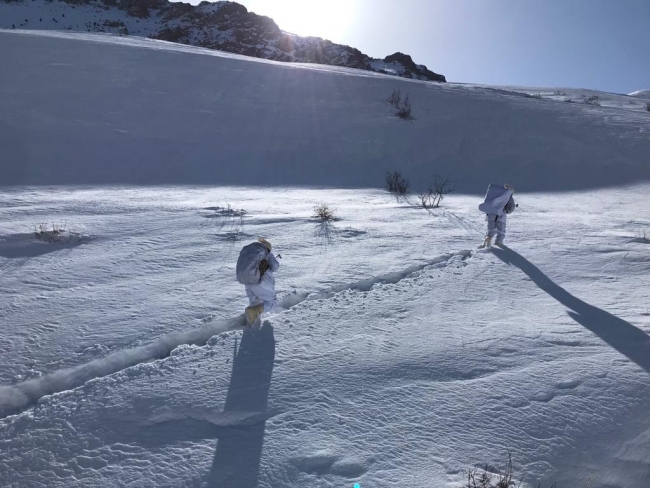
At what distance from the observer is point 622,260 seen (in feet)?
13.2

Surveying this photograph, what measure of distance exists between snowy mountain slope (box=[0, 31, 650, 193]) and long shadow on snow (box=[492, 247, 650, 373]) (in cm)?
510

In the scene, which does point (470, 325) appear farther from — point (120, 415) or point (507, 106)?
point (507, 106)

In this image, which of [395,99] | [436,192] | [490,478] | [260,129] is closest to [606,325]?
[490,478]

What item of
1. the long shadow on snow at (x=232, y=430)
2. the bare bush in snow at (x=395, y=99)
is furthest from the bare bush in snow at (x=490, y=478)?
the bare bush in snow at (x=395, y=99)

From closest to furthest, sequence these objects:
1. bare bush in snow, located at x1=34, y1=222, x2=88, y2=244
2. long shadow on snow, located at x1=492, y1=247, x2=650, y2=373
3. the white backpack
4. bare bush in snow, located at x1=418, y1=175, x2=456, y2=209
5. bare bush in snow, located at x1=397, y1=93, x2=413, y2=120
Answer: long shadow on snow, located at x1=492, y1=247, x2=650, y2=373
bare bush in snow, located at x1=34, y1=222, x2=88, y2=244
the white backpack
bare bush in snow, located at x1=418, y1=175, x2=456, y2=209
bare bush in snow, located at x1=397, y1=93, x2=413, y2=120

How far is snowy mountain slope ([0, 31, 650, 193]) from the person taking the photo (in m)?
8.26

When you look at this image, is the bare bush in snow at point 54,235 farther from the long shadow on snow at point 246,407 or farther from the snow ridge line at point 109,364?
the long shadow on snow at point 246,407

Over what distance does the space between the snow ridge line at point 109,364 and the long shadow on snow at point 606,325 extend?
5.62ft

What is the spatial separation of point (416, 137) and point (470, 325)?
840 cm

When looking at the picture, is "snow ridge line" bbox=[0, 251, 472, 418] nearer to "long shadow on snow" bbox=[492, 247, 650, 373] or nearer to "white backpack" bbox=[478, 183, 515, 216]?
"long shadow on snow" bbox=[492, 247, 650, 373]

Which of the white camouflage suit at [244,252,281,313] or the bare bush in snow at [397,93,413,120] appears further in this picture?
the bare bush in snow at [397,93,413,120]

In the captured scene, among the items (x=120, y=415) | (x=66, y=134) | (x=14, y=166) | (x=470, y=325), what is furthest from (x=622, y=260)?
(x=66, y=134)

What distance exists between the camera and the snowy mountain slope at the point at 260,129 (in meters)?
8.26

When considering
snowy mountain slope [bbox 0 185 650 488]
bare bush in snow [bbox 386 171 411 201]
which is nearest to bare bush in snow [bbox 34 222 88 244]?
snowy mountain slope [bbox 0 185 650 488]
